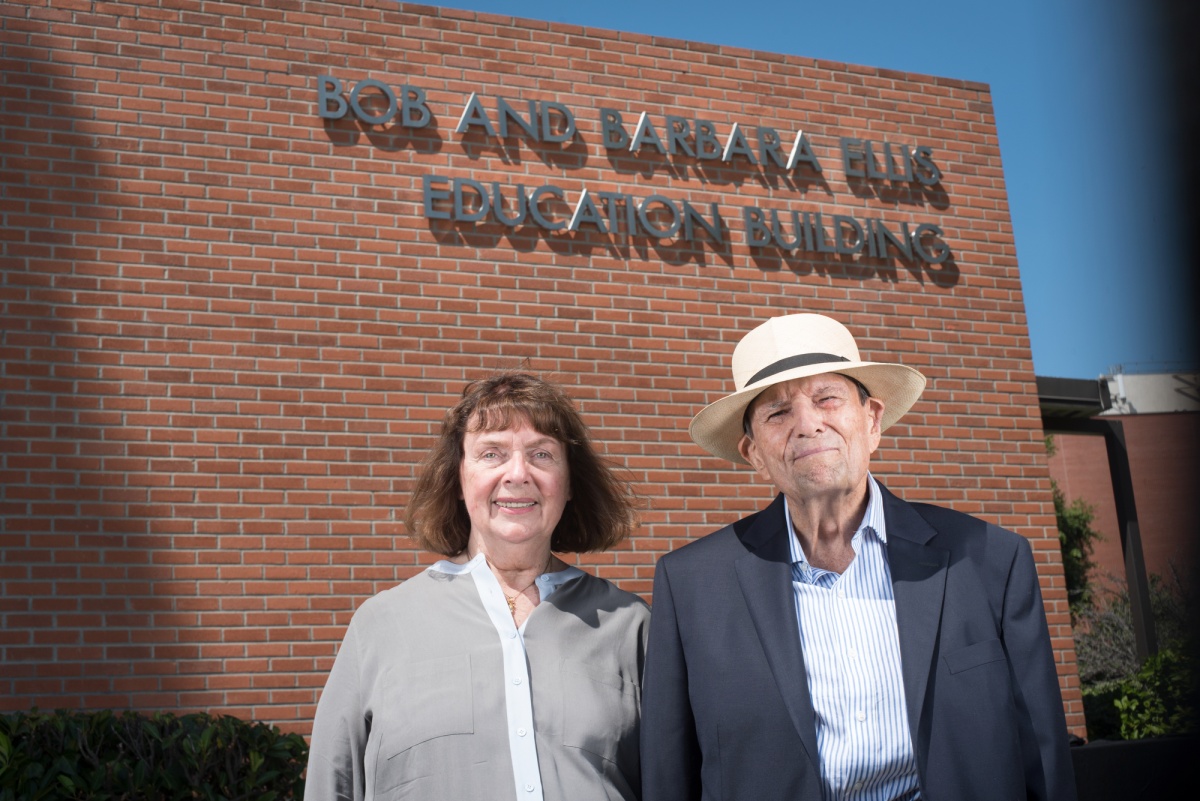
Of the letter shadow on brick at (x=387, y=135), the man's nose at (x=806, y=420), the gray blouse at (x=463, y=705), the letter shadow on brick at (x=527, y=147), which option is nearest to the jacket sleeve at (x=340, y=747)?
the gray blouse at (x=463, y=705)

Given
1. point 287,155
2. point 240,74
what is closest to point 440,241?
point 287,155

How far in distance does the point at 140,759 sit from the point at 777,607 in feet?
12.0

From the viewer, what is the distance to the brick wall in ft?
20.3

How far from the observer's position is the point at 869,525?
276cm

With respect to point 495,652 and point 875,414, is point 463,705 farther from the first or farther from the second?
point 875,414

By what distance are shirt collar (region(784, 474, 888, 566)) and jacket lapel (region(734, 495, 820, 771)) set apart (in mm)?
18

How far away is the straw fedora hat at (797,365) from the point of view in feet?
9.39

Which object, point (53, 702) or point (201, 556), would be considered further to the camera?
point (201, 556)

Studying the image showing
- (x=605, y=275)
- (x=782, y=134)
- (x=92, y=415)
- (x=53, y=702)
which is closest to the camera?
(x=53, y=702)

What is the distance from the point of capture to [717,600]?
108 inches

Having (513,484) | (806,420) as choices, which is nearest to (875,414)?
(806,420)

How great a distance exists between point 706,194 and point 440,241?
1.91 meters

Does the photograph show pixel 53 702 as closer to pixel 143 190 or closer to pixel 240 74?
pixel 143 190

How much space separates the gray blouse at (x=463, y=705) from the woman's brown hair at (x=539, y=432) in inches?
13.3
